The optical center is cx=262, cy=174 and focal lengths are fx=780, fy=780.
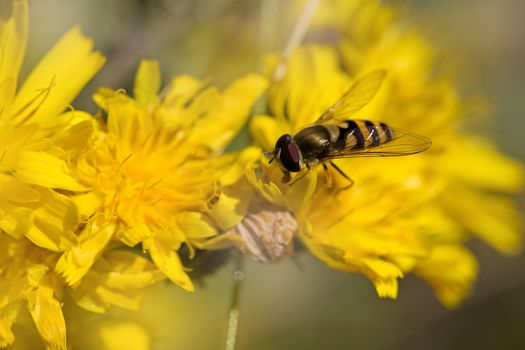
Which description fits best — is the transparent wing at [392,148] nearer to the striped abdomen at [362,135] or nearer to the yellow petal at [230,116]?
the striped abdomen at [362,135]

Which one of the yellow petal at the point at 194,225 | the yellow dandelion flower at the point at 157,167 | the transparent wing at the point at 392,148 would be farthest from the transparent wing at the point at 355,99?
the yellow petal at the point at 194,225

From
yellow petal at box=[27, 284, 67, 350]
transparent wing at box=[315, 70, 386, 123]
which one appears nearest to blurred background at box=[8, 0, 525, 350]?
yellow petal at box=[27, 284, 67, 350]

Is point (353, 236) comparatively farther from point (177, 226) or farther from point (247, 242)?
point (177, 226)

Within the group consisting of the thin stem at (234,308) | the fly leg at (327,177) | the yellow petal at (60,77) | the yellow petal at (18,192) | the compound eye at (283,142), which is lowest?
the thin stem at (234,308)

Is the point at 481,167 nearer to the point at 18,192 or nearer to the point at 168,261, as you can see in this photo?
the point at 168,261

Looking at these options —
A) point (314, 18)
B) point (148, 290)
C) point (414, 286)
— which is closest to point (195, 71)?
point (314, 18)

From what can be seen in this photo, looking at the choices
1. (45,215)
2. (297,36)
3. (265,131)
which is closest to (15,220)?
(45,215)

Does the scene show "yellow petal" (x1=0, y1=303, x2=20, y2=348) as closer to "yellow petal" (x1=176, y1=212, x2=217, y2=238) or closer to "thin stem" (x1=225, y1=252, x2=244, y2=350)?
"yellow petal" (x1=176, y1=212, x2=217, y2=238)

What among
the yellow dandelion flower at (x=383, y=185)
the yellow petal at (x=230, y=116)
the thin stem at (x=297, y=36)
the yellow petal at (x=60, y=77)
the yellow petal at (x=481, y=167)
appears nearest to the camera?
the yellow petal at (x=60, y=77)
